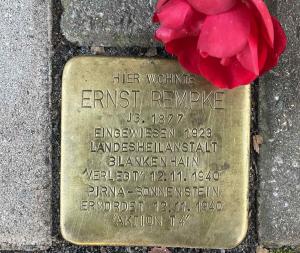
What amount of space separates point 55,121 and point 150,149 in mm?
219

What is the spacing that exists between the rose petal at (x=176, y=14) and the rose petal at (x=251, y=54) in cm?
11

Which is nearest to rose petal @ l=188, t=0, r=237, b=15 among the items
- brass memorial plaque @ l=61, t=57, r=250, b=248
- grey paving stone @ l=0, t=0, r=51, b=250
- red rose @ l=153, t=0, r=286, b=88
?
red rose @ l=153, t=0, r=286, b=88

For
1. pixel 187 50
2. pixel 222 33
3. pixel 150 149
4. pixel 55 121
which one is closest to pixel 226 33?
pixel 222 33

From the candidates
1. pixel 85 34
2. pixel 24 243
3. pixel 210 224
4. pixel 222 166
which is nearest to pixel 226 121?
pixel 222 166

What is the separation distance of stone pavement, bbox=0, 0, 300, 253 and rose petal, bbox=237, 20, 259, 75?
0.86 ft

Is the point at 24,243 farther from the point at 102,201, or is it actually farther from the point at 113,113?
the point at 113,113

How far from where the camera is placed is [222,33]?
0.86 metres

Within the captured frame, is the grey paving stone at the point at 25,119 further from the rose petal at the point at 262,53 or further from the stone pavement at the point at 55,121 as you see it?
the rose petal at the point at 262,53

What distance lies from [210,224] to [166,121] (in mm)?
234

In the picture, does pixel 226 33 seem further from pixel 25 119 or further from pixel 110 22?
pixel 25 119

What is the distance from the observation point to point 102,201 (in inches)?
43.1

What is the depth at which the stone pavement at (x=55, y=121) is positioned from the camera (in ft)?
3.69

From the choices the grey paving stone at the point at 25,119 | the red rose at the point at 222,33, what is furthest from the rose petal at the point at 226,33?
the grey paving stone at the point at 25,119

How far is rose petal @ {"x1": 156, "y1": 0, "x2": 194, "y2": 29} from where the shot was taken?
0.88 metres
